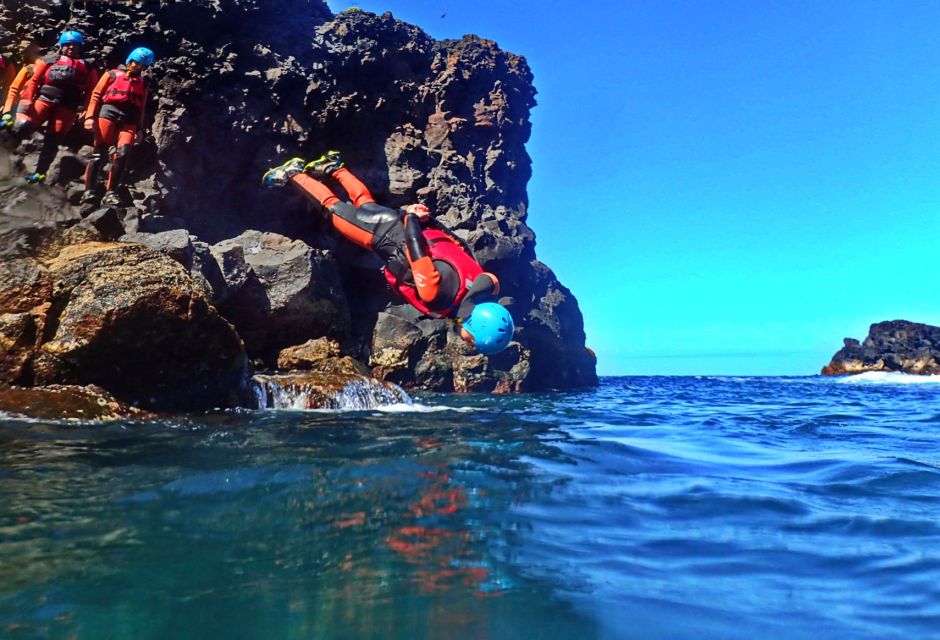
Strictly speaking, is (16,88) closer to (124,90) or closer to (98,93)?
(98,93)

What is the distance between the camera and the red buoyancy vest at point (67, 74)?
12023 mm

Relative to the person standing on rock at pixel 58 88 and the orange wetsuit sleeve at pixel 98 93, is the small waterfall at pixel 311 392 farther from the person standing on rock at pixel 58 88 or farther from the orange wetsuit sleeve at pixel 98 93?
the orange wetsuit sleeve at pixel 98 93

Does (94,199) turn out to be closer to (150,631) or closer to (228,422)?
(228,422)

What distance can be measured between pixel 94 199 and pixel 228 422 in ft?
24.6

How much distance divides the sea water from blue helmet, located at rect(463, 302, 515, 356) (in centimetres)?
263

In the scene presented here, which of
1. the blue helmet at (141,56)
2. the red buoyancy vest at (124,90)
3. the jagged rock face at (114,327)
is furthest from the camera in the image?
the red buoyancy vest at (124,90)

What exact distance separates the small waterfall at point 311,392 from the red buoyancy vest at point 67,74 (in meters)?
7.80

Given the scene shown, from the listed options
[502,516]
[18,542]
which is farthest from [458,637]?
[18,542]

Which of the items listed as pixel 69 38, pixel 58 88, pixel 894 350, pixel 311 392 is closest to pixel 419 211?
pixel 311 392

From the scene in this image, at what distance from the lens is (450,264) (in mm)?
9453

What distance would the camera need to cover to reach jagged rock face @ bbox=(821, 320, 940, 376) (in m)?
49.2

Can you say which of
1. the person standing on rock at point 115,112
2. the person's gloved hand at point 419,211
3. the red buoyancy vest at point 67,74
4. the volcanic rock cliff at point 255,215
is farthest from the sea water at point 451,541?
the red buoyancy vest at point 67,74

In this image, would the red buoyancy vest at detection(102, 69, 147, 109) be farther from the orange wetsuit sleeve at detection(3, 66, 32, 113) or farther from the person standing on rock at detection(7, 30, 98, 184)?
the orange wetsuit sleeve at detection(3, 66, 32, 113)

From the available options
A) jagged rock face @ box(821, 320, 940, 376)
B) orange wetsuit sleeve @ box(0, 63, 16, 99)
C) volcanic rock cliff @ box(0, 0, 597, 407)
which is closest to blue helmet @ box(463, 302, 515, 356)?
volcanic rock cliff @ box(0, 0, 597, 407)
